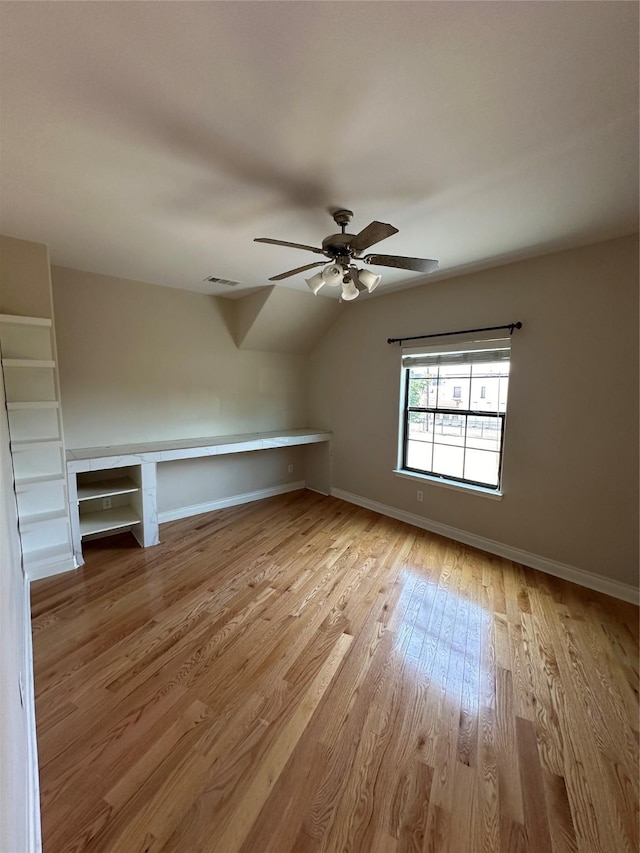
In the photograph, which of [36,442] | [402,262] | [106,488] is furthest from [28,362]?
[402,262]

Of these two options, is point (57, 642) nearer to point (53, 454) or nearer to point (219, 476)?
point (53, 454)

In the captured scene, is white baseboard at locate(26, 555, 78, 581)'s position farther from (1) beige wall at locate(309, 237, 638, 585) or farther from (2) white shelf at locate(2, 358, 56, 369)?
(1) beige wall at locate(309, 237, 638, 585)

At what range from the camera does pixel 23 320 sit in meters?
2.41

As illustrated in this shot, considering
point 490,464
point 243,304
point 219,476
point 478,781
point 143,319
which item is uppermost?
point 243,304

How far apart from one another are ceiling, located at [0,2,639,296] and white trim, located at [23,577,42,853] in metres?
2.46

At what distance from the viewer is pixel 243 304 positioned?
394 centimetres

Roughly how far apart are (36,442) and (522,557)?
163 inches

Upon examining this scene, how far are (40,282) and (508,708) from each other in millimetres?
3999

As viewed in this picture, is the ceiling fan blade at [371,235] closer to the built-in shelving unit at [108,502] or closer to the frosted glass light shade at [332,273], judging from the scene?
the frosted glass light shade at [332,273]

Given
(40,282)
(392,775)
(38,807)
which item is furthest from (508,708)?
(40,282)

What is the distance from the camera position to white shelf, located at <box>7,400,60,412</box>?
243 cm

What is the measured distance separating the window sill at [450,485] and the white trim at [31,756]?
3283mm

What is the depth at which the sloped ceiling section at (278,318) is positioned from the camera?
3.70 metres

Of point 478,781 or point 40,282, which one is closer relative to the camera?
point 478,781
